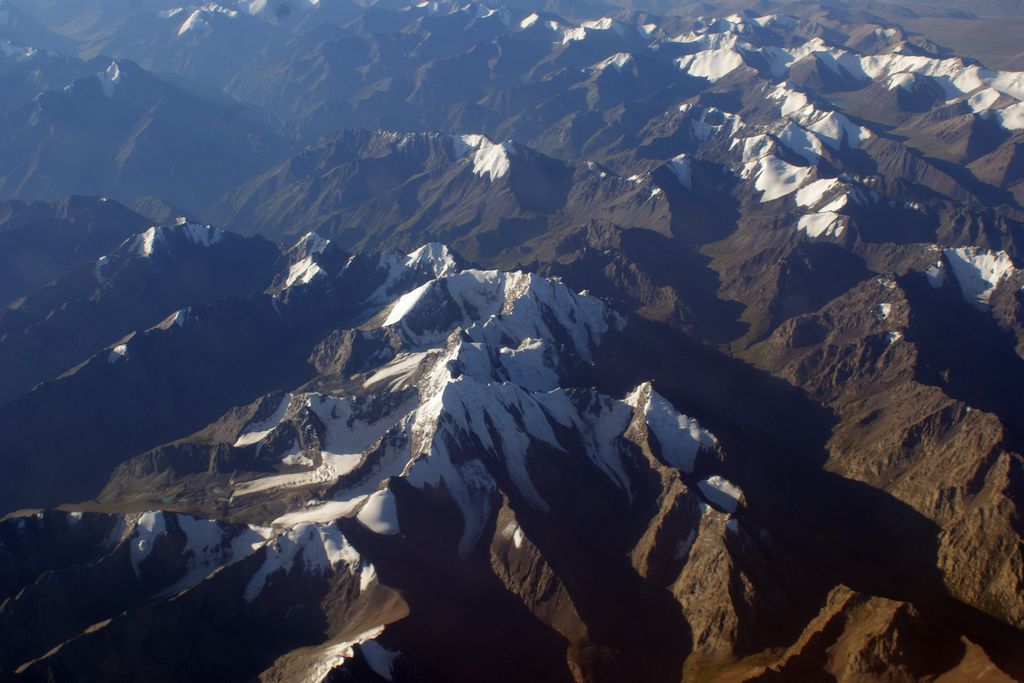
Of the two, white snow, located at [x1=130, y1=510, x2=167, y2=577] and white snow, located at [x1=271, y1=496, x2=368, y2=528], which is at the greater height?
white snow, located at [x1=130, y1=510, x2=167, y2=577]

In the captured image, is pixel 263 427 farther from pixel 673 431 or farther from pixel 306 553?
pixel 673 431

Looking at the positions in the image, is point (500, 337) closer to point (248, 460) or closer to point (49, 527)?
point (248, 460)

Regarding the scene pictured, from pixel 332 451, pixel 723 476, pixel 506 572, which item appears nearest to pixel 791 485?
pixel 723 476

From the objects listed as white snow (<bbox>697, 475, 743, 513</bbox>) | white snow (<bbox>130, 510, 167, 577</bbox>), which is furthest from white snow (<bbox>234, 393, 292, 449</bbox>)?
white snow (<bbox>697, 475, 743, 513</bbox>)

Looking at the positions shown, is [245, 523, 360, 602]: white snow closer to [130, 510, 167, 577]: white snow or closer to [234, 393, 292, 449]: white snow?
[130, 510, 167, 577]: white snow

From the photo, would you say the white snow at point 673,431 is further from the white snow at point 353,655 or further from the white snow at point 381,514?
the white snow at point 353,655

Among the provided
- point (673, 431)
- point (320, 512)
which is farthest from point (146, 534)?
point (673, 431)
